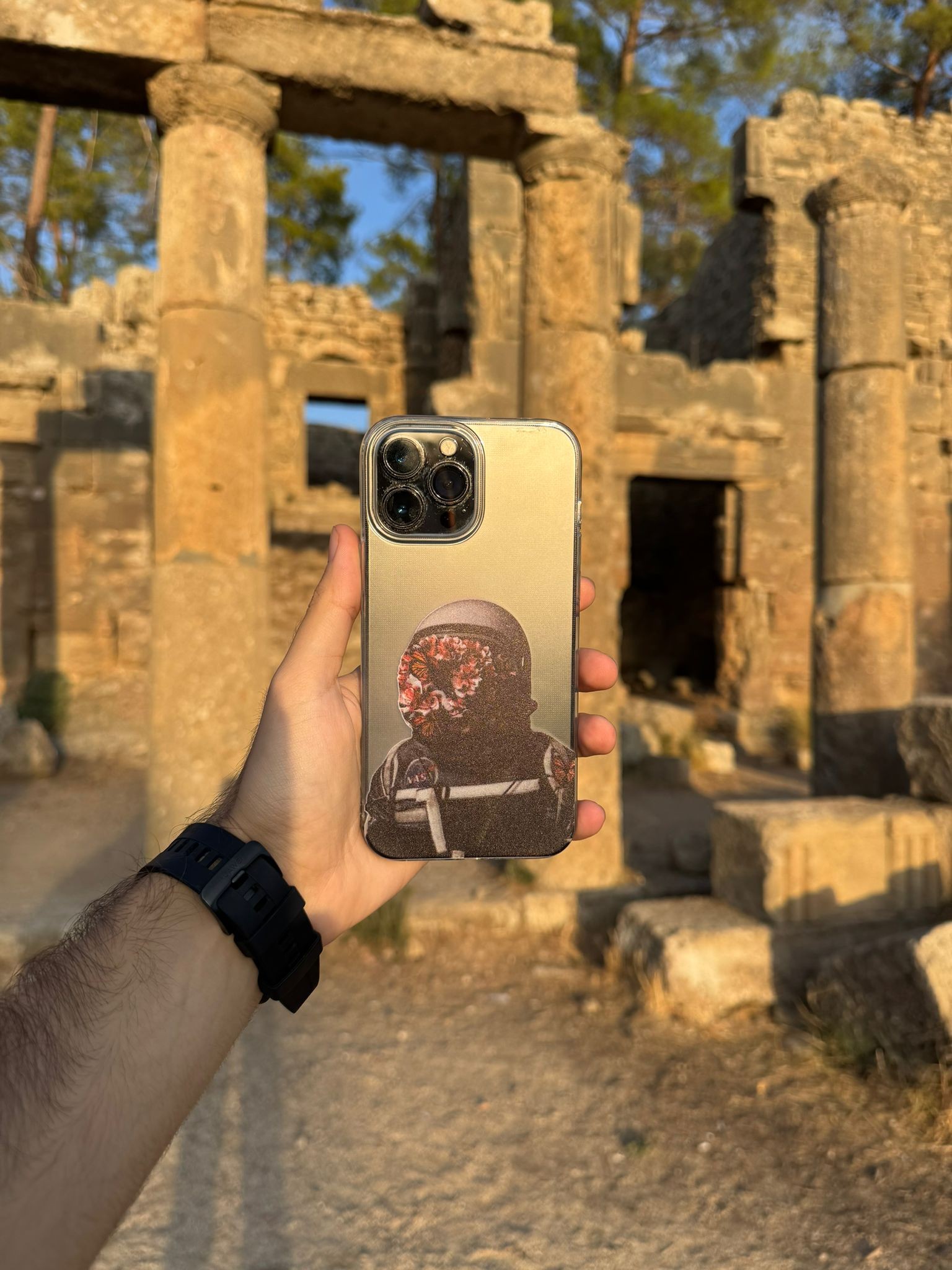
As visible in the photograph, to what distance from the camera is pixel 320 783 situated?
4.55 feet

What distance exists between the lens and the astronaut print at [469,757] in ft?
4.62

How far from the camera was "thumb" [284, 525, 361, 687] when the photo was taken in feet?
4.50

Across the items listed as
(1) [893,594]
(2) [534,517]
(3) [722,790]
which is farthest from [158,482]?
(3) [722,790]

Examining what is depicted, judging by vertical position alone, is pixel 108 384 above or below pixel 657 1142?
above

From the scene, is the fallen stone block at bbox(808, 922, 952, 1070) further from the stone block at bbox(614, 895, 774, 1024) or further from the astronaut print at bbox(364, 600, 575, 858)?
the astronaut print at bbox(364, 600, 575, 858)

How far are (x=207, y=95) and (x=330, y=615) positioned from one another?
388 centimetres

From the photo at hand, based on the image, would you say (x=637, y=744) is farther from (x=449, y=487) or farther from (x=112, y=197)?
(x=112, y=197)

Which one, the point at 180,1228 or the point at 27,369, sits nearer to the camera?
the point at 180,1228

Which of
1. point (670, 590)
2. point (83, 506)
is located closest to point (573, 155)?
point (83, 506)

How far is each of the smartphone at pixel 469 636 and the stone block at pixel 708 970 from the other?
2.39 m

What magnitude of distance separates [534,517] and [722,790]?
286 inches

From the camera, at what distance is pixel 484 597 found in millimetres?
1464

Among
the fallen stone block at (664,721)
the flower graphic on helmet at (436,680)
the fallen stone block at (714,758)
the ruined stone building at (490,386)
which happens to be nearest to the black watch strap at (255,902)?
the flower graphic on helmet at (436,680)

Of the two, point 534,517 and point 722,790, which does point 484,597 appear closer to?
point 534,517
